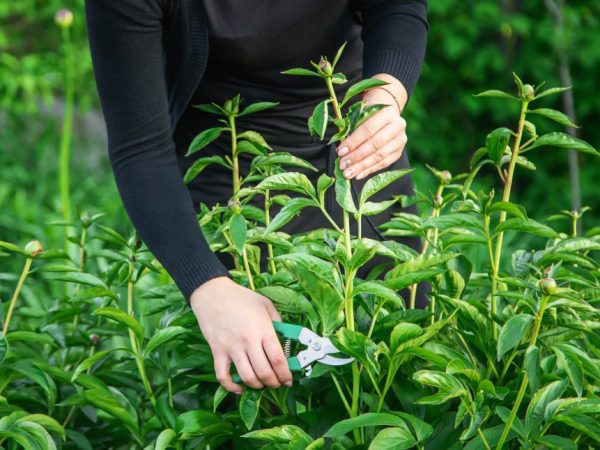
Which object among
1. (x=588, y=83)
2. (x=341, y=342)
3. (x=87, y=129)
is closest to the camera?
(x=341, y=342)

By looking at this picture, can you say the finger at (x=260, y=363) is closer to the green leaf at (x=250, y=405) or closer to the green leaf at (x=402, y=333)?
the green leaf at (x=250, y=405)

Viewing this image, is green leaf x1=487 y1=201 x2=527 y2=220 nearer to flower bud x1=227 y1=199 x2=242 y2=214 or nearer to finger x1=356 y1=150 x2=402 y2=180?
finger x1=356 y1=150 x2=402 y2=180

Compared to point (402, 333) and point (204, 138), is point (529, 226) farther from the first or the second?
point (204, 138)

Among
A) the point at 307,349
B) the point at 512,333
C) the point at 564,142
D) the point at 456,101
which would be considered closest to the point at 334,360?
the point at 307,349

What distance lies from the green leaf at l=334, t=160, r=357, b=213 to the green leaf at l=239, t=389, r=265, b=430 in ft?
1.05

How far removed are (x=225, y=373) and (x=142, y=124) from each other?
0.46 meters

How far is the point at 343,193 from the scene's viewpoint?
135 centimetres

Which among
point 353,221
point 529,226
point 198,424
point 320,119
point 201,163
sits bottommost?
point 198,424

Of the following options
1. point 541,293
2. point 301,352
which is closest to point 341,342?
point 301,352

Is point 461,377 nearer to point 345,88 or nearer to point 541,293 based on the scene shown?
point 541,293

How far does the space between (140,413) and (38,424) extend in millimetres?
277

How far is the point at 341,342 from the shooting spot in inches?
50.6

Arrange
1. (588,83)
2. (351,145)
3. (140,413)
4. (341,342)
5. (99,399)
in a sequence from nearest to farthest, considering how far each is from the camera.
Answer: (341,342), (351,145), (99,399), (140,413), (588,83)

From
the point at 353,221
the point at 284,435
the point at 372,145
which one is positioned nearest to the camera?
the point at 284,435
